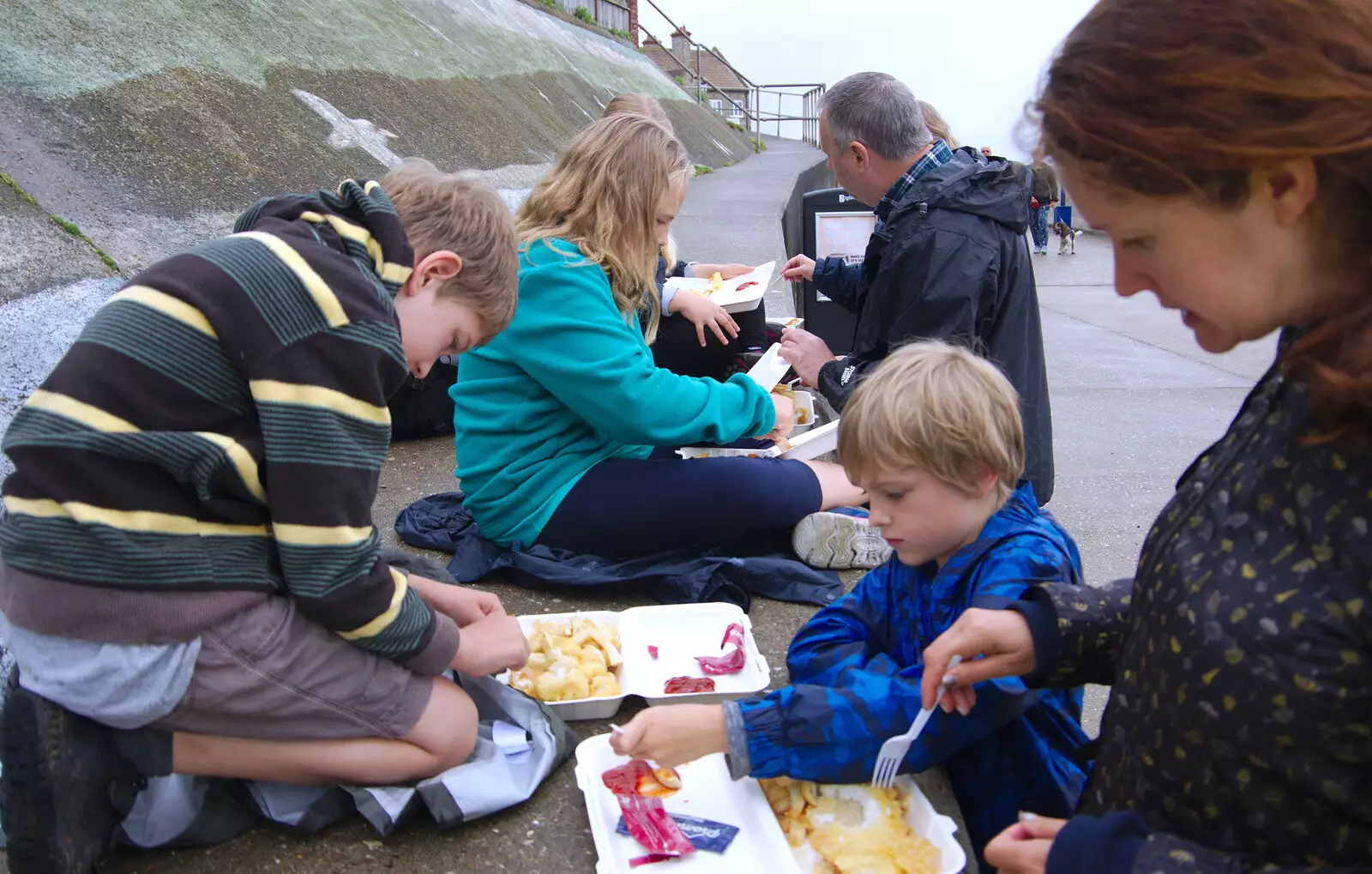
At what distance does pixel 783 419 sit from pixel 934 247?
0.87 m

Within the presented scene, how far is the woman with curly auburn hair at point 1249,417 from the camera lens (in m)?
1.08

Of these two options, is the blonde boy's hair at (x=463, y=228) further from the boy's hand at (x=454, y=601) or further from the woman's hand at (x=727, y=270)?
the woman's hand at (x=727, y=270)

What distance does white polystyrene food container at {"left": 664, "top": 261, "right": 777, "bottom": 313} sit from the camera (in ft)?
16.2

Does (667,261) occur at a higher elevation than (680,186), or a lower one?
lower

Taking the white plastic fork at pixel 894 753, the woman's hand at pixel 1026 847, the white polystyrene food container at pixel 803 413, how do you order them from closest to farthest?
the woman's hand at pixel 1026 847 → the white plastic fork at pixel 894 753 → the white polystyrene food container at pixel 803 413

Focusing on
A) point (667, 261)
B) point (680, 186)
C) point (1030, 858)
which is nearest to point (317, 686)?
point (1030, 858)

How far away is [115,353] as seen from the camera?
173 cm

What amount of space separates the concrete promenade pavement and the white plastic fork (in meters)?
0.61

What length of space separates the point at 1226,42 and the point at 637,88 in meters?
19.2

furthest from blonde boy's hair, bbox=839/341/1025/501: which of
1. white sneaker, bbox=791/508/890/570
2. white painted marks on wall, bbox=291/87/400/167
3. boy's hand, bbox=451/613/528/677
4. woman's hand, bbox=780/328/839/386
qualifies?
white painted marks on wall, bbox=291/87/400/167

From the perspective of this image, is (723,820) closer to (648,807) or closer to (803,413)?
(648,807)

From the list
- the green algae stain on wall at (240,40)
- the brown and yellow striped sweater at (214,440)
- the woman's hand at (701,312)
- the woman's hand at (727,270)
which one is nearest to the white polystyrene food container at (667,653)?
the brown and yellow striped sweater at (214,440)

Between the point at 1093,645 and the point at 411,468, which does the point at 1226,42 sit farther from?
the point at 411,468

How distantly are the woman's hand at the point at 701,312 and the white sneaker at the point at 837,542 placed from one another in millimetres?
1377
